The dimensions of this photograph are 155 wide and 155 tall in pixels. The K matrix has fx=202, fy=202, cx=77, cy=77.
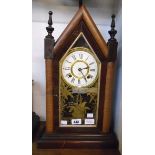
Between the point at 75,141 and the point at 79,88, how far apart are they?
0.21 m

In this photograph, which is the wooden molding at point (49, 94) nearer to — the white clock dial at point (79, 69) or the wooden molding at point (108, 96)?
the white clock dial at point (79, 69)

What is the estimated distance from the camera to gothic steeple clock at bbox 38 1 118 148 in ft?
2.55

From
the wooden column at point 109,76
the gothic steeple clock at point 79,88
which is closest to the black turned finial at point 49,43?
the gothic steeple clock at point 79,88

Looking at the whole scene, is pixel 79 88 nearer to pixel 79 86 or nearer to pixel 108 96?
pixel 79 86

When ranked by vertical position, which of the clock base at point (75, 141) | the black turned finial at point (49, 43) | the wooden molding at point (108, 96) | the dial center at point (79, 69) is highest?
the black turned finial at point (49, 43)

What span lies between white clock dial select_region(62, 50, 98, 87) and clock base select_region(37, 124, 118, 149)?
211mm

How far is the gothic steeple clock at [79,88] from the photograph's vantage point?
777 mm

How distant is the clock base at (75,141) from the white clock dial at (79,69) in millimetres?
211

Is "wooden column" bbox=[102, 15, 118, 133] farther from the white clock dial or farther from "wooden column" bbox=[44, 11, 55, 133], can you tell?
"wooden column" bbox=[44, 11, 55, 133]
